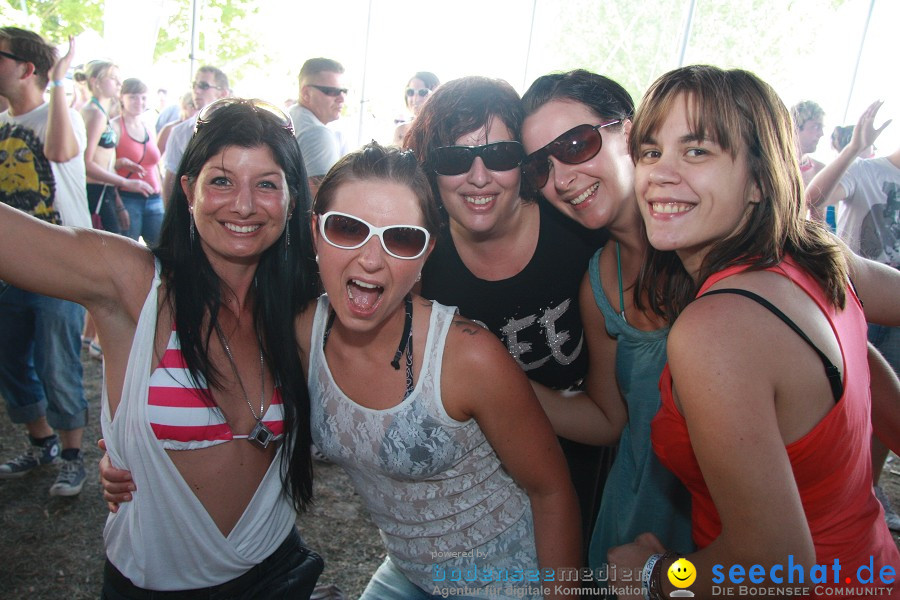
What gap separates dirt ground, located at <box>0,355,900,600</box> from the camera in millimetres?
3027

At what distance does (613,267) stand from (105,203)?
5.48 meters

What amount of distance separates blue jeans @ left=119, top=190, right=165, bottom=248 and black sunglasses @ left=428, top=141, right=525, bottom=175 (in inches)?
188

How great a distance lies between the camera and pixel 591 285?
2.23 m

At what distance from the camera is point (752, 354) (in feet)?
3.60

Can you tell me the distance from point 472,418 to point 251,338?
2.51 ft

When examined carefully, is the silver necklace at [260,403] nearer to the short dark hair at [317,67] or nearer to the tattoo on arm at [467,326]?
the tattoo on arm at [467,326]

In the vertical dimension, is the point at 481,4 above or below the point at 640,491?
above

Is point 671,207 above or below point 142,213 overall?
above

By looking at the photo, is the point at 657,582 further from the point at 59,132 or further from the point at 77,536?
the point at 59,132

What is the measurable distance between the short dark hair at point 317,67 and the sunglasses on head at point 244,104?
3906 millimetres

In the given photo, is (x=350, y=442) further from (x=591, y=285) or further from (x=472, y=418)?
(x=591, y=285)

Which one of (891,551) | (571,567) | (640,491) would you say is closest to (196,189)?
(571,567)

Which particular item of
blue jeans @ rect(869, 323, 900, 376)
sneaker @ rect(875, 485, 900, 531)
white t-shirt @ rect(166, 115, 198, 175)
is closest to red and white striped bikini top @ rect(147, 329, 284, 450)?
blue jeans @ rect(869, 323, 900, 376)

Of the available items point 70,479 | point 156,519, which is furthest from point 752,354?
point 70,479
